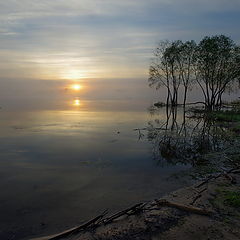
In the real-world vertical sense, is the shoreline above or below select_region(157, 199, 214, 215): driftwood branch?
below

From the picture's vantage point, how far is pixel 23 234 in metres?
8.68

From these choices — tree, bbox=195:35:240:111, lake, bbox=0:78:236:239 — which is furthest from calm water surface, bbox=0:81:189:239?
tree, bbox=195:35:240:111

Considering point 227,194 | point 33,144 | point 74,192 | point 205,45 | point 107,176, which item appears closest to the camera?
point 227,194

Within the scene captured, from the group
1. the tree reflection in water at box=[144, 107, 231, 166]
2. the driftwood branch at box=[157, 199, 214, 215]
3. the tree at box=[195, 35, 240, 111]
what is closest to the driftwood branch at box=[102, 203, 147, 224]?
the driftwood branch at box=[157, 199, 214, 215]

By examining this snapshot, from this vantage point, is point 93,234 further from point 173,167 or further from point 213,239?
point 173,167

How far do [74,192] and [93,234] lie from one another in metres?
4.63

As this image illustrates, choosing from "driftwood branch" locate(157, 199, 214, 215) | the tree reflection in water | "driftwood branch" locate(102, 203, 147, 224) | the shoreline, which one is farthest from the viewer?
the tree reflection in water

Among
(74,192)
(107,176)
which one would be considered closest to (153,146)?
(107,176)

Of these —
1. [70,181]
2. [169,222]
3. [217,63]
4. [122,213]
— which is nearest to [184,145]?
[70,181]

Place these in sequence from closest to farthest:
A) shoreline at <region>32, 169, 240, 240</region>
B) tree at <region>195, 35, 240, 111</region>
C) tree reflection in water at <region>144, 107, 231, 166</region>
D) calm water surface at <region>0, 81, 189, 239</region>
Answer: shoreline at <region>32, 169, 240, 240</region> < calm water surface at <region>0, 81, 189, 239</region> < tree reflection in water at <region>144, 107, 231, 166</region> < tree at <region>195, 35, 240, 111</region>

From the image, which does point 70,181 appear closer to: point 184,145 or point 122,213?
point 122,213

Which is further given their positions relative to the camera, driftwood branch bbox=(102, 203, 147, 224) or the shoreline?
driftwood branch bbox=(102, 203, 147, 224)

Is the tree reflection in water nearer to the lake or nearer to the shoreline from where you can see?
the lake

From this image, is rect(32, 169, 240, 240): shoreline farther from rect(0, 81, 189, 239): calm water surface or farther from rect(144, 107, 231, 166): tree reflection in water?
rect(144, 107, 231, 166): tree reflection in water
